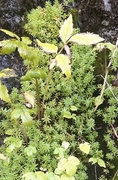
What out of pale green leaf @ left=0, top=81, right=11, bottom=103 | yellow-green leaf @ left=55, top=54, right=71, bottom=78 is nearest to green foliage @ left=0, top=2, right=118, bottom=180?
pale green leaf @ left=0, top=81, right=11, bottom=103

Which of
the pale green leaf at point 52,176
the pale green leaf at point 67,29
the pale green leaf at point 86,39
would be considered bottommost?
the pale green leaf at point 52,176

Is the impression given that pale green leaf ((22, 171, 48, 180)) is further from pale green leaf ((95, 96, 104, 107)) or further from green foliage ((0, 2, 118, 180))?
pale green leaf ((95, 96, 104, 107))

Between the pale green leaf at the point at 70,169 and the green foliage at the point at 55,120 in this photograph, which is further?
the green foliage at the point at 55,120

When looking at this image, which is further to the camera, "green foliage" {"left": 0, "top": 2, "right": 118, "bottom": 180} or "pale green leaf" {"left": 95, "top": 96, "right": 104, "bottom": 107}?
"pale green leaf" {"left": 95, "top": 96, "right": 104, "bottom": 107}

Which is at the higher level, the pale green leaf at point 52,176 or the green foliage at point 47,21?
the green foliage at point 47,21

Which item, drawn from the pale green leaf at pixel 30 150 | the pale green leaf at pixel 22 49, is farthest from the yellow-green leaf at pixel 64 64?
the pale green leaf at pixel 30 150

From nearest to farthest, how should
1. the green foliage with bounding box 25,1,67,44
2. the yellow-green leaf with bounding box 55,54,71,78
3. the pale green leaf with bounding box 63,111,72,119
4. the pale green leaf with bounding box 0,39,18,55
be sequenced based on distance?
the yellow-green leaf with bounding box 55,54,71,78 → the pale green leaf with bounding box 0,39,18,55 → the pale green leaf with bounding box 63,111,72,119 → the green foliage with bounding box 25,1,67,44

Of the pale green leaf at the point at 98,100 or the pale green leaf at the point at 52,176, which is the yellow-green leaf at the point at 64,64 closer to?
the pale green leaf at the point at 98,100

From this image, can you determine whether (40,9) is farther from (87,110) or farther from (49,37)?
(87,110)
